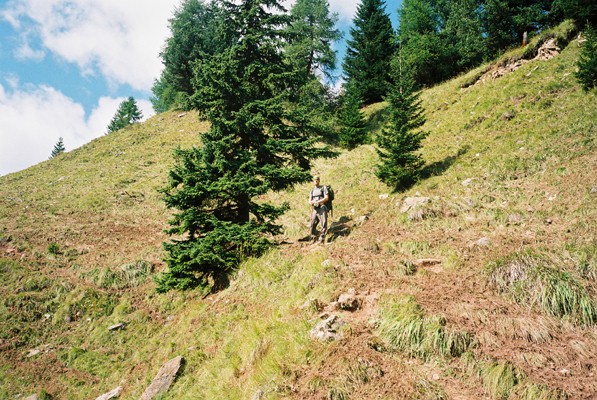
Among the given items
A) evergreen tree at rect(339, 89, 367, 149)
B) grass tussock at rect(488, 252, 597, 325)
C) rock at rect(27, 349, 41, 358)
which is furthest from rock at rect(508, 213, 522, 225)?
evergreen tree at rect(339, 89, 367, 149)

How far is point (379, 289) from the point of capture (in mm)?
6332

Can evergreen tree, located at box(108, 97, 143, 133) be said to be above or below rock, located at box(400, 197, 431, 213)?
above

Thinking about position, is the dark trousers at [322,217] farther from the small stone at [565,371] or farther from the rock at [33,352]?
the rock at [33,352]

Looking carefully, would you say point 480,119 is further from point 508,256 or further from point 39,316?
point 39,316

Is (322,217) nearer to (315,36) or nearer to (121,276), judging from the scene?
(121,276)

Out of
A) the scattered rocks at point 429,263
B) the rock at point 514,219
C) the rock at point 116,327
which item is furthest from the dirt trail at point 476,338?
the rock at point 116,327

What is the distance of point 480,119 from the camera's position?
17.5 m

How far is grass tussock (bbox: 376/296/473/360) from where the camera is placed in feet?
15.2

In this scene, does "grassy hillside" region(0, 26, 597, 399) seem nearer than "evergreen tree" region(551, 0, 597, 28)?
Yes

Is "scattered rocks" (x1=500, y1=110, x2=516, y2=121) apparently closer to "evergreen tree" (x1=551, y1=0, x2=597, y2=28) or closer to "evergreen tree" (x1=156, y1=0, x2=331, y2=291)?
Result: "evergreen tree" (x1=551, y1=0, x2=597, y2=28)

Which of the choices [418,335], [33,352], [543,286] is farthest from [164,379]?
[543,286]

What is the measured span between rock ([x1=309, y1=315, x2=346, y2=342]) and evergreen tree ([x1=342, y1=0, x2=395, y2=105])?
30124mm

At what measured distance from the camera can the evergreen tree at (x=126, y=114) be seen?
62.1 m

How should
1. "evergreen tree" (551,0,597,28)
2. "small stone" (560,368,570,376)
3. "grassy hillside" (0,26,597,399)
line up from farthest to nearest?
1. "evergreen tree" (551,0,597,28)
2. "grassy hillside" (0,26,597,399)
3. "small stone" (560,368,570,376)
